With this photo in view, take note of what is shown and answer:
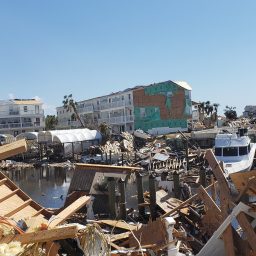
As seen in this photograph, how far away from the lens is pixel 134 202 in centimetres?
3136

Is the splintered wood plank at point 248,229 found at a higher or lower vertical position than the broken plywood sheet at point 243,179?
lower

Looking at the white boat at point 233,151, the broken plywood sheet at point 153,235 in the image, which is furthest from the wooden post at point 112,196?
the white boat at point 233,151

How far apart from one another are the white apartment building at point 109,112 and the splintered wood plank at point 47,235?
80.0 m

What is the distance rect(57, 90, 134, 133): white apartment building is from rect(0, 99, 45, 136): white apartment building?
23.5ft

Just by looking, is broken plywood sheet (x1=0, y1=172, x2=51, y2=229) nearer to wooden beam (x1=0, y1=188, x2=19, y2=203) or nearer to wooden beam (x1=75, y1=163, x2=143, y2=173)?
wooden beam (x1=0, y1=188, x2=19, y2=203)

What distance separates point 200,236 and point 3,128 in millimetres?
93079

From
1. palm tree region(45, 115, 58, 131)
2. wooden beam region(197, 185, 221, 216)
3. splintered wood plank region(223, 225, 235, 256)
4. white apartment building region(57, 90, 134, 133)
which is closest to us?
splintered wood plank region(223, 225, 235, 256)

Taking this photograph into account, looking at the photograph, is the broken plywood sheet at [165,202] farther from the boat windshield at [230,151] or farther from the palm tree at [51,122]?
the palm tree at [51,122]

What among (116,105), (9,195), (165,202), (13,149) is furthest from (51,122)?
(13,149)

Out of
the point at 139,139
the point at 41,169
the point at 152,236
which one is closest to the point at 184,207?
the point at 152,236

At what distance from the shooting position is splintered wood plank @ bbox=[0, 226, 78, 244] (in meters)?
6.18

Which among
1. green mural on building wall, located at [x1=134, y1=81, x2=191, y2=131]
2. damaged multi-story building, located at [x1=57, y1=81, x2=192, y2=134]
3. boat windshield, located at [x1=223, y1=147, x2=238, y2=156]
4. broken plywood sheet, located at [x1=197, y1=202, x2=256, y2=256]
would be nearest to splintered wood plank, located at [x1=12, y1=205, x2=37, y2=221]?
broken plywood sheet, located at [x1=197, y1=202, x2=256, y2=256]

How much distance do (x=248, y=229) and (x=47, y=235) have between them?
3829 mm

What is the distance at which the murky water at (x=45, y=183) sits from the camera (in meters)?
38.1
